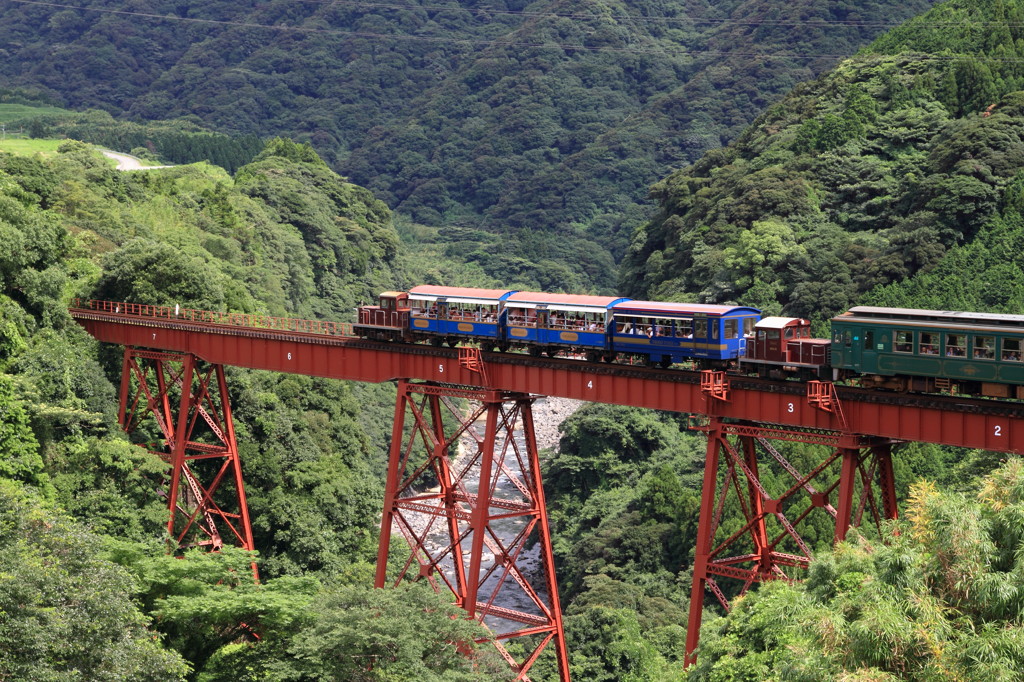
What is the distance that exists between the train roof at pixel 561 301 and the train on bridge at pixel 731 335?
1.6 inches

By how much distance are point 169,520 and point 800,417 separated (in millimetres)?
23436

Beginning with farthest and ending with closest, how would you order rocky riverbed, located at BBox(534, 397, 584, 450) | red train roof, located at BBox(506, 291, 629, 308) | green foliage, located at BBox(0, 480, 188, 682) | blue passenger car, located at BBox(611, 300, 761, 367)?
rocky riverbed, located at BBox(534, 397, 584, 450) → red train roof, located at BBox(506, 291, 629, 308) → blue passenger car, located at BBox(611, 300, 761, 367) → green foliage, located at BBox(0, 480, 188, 682)

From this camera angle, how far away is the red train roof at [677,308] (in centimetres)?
3725

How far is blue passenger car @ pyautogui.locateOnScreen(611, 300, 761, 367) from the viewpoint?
37.2 metres

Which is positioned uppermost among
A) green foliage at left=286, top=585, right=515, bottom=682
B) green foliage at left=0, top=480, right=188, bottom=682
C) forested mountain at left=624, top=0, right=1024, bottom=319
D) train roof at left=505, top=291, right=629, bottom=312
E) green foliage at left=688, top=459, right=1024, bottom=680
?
forested mountain at left=624, top=0, right=1024, bottom=319

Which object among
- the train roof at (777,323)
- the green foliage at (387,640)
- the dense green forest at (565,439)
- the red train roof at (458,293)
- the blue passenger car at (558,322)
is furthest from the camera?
the red train roof at (458,293)

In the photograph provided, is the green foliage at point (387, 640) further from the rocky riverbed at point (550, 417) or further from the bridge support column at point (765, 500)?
the rocky riverbed at point (550, 417)

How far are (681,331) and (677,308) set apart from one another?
0.66m

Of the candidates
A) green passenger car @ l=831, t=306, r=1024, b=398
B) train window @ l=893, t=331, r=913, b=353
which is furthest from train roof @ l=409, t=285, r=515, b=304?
train window @ l=893, t=331, r=913, b=353

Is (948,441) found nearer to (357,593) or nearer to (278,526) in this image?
(357,593)

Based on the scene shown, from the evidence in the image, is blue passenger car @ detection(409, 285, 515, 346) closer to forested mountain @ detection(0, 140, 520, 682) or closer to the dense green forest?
the dense green forest

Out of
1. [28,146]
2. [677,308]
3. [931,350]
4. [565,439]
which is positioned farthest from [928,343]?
[28,146]

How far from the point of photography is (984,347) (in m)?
32.1

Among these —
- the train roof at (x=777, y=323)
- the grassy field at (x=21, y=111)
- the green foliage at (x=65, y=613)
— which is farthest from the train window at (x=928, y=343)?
the grassy field at (x=21, y=111)
